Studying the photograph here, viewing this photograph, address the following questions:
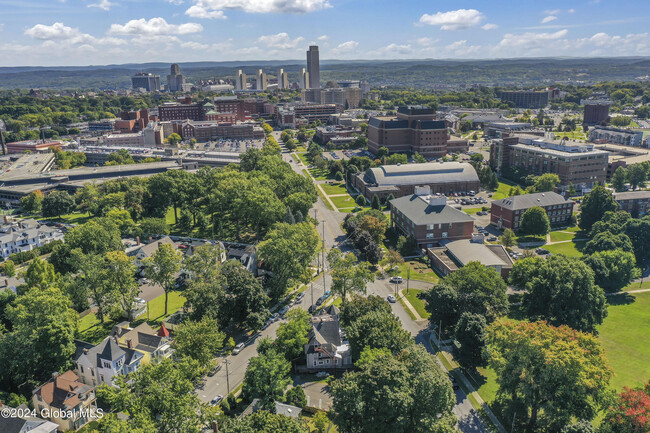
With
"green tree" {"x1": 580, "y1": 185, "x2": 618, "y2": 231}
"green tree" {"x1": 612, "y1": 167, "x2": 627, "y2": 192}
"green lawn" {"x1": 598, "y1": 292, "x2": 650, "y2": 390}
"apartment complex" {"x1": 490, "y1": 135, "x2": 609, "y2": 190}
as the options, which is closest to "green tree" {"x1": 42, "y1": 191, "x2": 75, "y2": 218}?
"green lawn" {"x1": 598, "y1": 292, "x2": 650, "y2": 390}

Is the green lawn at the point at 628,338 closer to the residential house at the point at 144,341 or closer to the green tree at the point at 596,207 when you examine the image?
the green tree at the point at 596,207

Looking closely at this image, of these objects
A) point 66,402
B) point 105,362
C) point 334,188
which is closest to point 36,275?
point 105,362

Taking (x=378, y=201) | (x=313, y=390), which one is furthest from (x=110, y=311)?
(x=378, y=201)

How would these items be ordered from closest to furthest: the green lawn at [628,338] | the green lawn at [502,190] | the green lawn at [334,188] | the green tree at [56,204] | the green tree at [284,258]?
the green lawn at [628,338]
the green tree at [284,258]
the green tree at [56,204]
the green lawn at [502,190]
the green lawn at [334,188]

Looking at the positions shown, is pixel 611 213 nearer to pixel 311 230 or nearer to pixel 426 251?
pixel 426 251

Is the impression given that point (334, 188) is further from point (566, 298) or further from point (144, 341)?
point (144, 341)

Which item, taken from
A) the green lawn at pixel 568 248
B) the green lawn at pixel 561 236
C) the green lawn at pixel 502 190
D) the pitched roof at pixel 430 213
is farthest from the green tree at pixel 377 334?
the green lawn at pixel 502 190

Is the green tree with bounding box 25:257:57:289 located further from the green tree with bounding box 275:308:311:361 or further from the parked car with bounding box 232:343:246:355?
Result: the green tree with bounding box 275:308:311:361
